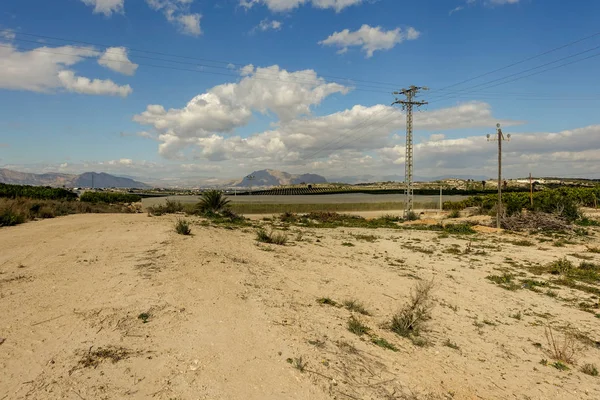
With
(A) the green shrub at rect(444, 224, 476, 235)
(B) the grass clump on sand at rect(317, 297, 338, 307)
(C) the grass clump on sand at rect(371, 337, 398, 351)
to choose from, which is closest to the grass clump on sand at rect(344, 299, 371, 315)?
(B) the grass clump on sand at rect(317, 297, 338, 307)

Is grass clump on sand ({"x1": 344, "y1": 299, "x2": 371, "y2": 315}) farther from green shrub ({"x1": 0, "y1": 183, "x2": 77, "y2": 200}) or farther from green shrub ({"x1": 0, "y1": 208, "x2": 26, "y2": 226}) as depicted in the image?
green shrub ({"x1": 0, "y1": 183, "x2": 77, "y2": 200})

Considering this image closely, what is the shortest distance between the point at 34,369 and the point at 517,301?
30.0 ft

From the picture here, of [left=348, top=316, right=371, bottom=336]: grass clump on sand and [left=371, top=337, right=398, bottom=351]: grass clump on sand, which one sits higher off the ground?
[left=348, top=316, right=371, bottom=336]: grass clump on sand

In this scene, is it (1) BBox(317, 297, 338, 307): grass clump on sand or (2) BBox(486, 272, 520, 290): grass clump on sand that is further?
(2) BBox(486, 272, 520, 290): grass clump on sand

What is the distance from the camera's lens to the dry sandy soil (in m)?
3.74

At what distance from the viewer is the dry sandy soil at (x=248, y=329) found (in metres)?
3.74

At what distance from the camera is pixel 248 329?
16.4 ft

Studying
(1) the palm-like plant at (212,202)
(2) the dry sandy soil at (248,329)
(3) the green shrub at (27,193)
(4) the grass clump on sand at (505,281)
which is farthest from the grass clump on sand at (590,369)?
(3) the green shrub at (27,193)

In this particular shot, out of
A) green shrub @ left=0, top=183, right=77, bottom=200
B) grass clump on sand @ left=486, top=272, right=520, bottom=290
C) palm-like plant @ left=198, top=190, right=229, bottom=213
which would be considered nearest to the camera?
grass clump on sand @ left=486, top=272, right=520, bottom=290

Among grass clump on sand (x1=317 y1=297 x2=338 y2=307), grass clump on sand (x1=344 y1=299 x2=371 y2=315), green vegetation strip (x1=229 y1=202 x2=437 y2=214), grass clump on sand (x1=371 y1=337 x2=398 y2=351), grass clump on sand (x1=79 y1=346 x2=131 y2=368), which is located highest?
grass clump on sand (x1=79 y1=346 x2=131 y2=368)

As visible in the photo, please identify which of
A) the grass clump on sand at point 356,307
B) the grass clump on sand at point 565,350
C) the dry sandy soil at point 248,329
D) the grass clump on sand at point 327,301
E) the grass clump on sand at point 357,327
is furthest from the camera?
the grass clump on sand at point 327,301

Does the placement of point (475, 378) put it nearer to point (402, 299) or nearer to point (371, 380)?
point (371, 380)

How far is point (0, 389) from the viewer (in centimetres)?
329

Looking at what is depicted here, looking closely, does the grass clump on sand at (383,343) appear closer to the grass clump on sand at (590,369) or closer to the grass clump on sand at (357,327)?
the grass clump on sand at (357,327)
